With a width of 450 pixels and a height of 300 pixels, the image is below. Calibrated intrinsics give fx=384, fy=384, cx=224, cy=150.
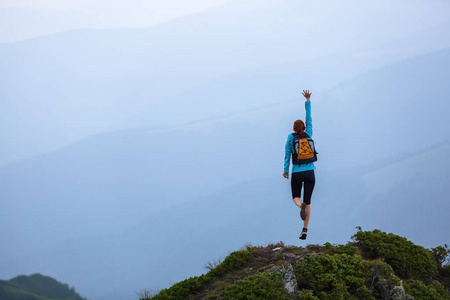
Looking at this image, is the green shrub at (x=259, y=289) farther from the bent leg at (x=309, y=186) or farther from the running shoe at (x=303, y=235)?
the bent leg at (x=309, y=186)

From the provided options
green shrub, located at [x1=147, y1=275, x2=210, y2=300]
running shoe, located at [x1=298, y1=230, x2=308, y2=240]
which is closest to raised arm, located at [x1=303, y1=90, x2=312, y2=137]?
running shoe, located at [x1=298, y1=230, x2=308, y2=240]

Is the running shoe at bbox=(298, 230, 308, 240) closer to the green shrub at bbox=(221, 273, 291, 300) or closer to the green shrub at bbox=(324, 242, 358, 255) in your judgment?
the green shrub at bbox=(324, 242, 358, 255)

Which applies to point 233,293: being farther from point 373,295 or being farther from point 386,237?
point 386,237

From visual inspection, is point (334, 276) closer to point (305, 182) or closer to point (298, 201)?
point (298, 201)

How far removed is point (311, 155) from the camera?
33.4 feet

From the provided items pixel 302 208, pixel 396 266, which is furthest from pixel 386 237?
pixel 302 208

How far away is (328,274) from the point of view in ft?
30.2

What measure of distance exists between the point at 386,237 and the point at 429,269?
170 cm

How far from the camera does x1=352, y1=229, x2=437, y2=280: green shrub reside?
11898mm

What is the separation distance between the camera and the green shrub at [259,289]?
8445 millimetres

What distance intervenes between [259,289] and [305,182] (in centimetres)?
320

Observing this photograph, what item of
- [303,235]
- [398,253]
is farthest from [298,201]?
[398,253]

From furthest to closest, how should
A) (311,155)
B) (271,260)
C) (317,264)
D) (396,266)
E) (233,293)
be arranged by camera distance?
(396,266), (271,260), (311,155), (317,264), (233,293)

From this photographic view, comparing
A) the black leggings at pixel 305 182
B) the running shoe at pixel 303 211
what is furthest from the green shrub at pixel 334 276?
the black leggings at pixel 305 182
